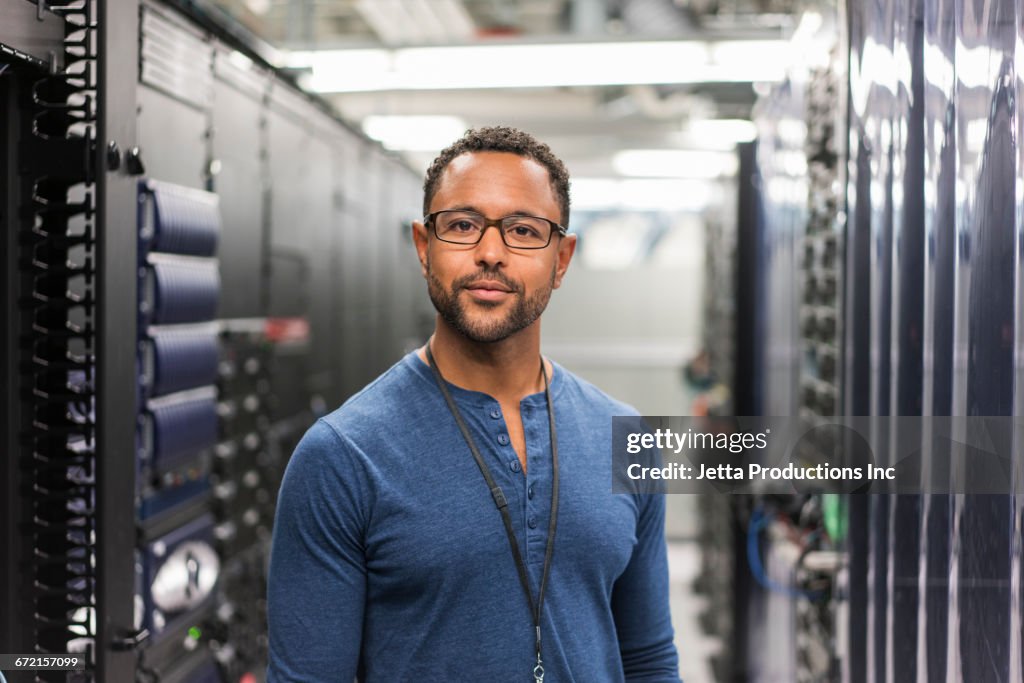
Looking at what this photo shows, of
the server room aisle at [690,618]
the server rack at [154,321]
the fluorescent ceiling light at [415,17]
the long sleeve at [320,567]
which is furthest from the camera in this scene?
the fluorescent ceiling light at [415,17]

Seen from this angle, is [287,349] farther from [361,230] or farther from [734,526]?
[734,526]

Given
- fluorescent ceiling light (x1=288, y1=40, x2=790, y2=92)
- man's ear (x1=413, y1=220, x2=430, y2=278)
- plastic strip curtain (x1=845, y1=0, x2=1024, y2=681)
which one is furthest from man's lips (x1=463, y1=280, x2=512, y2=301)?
fluorescent ceiling light (x1=288, y1=40, x2=790, y2=92)

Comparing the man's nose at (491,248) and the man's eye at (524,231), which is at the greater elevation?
the man's eye at (524,231)

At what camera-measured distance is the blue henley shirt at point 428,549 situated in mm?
1192

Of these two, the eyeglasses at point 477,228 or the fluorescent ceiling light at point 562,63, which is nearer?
the eyeglasses at point 477,228

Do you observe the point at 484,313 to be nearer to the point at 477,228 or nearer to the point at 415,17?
the point at 477,228

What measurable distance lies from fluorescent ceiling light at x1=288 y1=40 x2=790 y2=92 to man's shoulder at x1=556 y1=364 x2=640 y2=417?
2229 millimetres

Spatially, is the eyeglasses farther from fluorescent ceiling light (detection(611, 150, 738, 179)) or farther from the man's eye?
fluorescent ceiling light (detection(611, 150, 738, 179))

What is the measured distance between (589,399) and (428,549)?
374mm

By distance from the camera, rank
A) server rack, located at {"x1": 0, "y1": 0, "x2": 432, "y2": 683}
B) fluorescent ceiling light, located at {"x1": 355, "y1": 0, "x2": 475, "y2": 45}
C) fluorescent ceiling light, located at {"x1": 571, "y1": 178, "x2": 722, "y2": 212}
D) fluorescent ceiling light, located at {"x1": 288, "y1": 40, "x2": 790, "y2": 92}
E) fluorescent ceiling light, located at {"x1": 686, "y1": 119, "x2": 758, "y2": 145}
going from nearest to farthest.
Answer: server rack, located at {"x1": 0, "y1": 0, "x2": 432, "y2": 683} → fluorescent ceiling light, located at {"x1": 288, "y1": 40, "x2": 790, "y2": 92} → fluorescent ceiling light, located at {"x1": 355, "y1": 0, "x2": 475, "y2": 45} → fluorescent ceiling light, located at {"x1": 686, "y1": 119, "x2": 758, "y2": 145} → fluorescent ceiling light, located at {"x1": 571, "y1": 178, "x2": 722, "y2": 212}

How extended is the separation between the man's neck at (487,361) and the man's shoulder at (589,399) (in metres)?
0.11

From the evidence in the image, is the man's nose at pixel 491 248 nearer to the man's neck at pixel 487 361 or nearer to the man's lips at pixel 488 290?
the man's lips at pixel 488 290

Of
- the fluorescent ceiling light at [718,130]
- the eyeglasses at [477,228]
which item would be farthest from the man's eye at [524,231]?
the fluorescent ceiling light at [718,130]

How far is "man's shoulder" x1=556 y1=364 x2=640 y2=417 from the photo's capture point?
1.42 m
